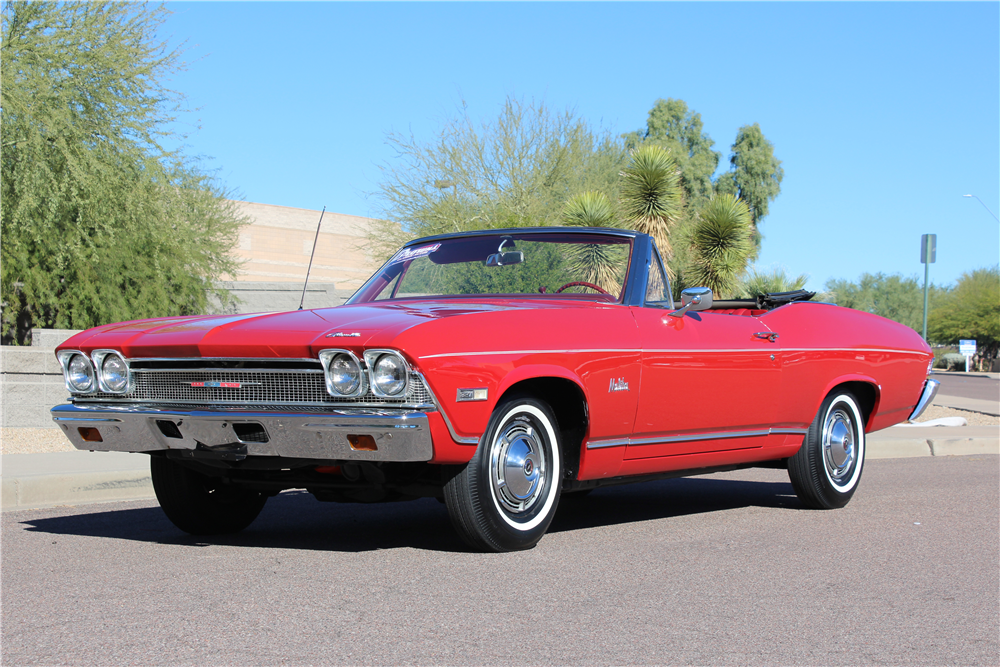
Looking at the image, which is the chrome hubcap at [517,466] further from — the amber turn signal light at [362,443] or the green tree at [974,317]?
the green tree at [974,317]

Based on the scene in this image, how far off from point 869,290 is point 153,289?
280ft

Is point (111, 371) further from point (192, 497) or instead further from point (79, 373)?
point (192, 497)

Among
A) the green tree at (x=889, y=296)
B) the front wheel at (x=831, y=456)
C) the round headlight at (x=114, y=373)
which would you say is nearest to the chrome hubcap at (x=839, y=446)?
the front wheel at (x=831, y=456)

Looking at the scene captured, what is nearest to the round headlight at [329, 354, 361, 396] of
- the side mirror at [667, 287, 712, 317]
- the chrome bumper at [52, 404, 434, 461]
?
the chrome bumper at [52, 404, 434, 461]

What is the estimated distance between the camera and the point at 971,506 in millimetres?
7309

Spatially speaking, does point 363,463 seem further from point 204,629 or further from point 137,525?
point 137,525

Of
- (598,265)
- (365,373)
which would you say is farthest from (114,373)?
(598,265)

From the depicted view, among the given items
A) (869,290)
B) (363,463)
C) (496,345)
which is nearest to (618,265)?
(496,345)

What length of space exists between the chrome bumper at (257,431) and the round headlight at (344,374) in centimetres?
10

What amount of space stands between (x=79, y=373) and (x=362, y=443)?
68.2 inches

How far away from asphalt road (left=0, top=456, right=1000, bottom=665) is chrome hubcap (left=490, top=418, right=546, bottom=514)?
28 cm

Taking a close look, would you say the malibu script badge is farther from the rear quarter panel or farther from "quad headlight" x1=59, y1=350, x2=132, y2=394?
"quad headlight" x1=59, y1=350, x2=132, y2=394

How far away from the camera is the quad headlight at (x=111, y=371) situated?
509 centimetres

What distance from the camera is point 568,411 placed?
5367mm
